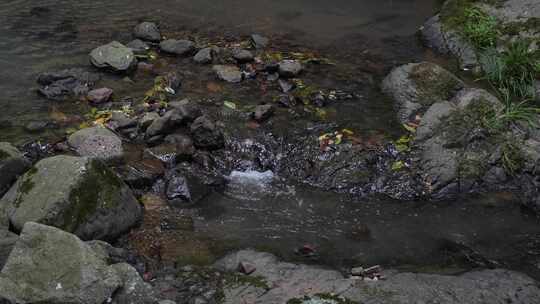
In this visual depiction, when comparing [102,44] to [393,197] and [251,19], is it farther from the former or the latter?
[393,197]

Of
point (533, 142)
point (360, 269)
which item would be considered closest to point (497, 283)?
point (360, 269)

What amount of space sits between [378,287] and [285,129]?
334 cm

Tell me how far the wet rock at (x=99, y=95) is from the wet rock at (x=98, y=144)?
1.08 meters

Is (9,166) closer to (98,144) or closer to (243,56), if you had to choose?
(98,144)

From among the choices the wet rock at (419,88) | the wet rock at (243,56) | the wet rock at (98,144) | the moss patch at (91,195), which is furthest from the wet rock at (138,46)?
the moss patch at (91,195)

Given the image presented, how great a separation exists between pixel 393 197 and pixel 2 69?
264 inches

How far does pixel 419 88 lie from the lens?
8.71 m

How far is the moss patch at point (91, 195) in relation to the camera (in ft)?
18.5

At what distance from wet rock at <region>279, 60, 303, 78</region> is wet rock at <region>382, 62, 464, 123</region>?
148 centimetres

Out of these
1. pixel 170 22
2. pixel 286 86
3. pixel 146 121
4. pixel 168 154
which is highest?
pixel 170 22

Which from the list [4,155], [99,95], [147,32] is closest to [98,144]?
[4,155]

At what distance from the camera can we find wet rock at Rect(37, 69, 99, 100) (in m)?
8.79

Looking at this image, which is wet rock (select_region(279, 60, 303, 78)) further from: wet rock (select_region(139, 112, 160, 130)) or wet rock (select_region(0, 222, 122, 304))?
wet rock (select_region(0, 222, 122, 304))

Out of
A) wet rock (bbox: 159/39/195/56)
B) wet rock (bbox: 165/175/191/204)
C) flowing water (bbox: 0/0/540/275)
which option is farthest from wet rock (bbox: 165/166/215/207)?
wet rock (bbox: 159/39/195/56)
